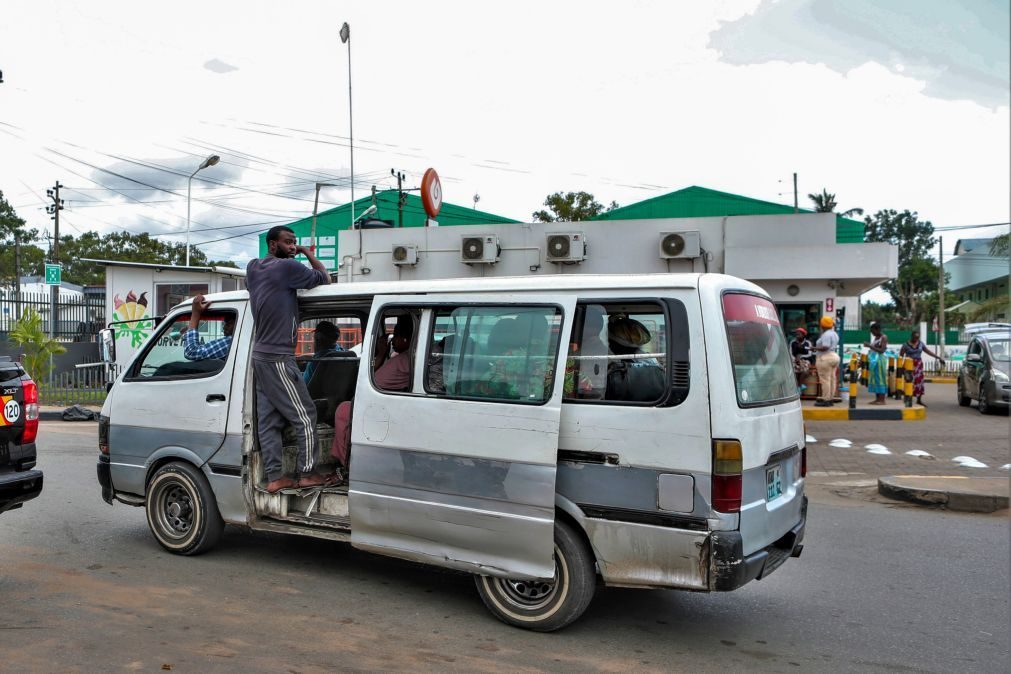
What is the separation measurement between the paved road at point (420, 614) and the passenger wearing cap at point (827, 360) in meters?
9.32

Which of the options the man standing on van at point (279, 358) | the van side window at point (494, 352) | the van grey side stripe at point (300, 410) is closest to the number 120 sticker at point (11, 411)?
the man standing on van at point (279, 358)

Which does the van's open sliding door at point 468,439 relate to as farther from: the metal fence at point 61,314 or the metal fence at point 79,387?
the metal fence at point 61,314

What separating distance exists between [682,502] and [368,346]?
82.5 inches

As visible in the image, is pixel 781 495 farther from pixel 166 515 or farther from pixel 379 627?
pixel 166 515

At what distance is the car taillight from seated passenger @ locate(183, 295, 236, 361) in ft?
3.27

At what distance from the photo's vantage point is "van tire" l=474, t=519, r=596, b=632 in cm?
422

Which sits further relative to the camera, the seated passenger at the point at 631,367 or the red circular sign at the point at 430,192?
the red circular sign at the point at 430,192

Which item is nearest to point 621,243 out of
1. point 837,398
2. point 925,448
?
point 837,398

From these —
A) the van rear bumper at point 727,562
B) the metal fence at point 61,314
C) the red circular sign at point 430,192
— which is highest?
the red circular sign at point 430,192

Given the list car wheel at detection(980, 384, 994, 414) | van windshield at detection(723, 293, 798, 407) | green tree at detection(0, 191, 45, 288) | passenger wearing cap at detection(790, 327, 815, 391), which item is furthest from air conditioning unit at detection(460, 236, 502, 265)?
green tree at detection(0, 191, 45, 288)

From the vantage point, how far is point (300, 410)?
5359 mm

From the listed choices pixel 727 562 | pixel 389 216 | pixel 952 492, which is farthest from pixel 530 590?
pixel 389 216

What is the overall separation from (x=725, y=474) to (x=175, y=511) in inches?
156

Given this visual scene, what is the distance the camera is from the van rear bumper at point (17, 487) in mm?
4797
